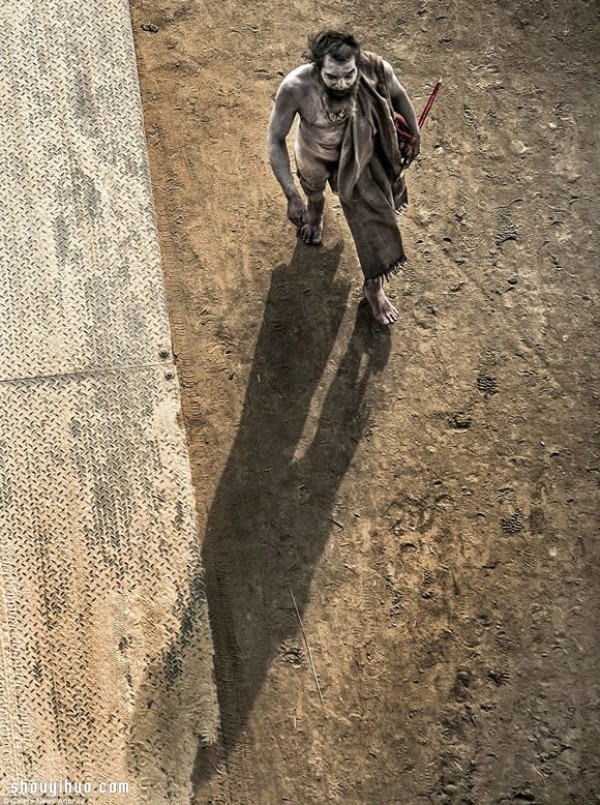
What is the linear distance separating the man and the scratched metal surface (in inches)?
43.3

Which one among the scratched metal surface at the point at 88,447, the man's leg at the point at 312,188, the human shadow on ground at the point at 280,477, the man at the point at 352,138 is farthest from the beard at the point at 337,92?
the scratched metal surface at the point at 88,447

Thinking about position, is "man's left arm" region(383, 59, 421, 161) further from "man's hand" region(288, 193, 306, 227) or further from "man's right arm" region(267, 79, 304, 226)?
"man's hand" region(288, 193, 306, 227)

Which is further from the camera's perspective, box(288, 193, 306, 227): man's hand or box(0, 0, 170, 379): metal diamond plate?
box(0, 0, 170, 379): metal diamond plate

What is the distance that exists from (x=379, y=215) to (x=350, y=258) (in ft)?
2.27

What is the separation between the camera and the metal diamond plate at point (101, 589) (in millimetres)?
4879

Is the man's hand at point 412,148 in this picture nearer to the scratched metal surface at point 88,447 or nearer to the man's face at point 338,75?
the man's face at point 338,75

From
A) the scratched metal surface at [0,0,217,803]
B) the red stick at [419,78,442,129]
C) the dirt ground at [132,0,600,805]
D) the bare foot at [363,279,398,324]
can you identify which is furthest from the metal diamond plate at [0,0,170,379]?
the red stick at [419,78,442,129]

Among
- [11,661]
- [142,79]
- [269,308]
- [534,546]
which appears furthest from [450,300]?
[11,661]

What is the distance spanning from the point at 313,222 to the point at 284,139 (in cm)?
75

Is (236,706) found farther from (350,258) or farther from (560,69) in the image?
(560,69)

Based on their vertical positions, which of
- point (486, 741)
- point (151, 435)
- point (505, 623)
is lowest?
point (486, 741)

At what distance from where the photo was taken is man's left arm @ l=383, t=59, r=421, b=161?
4680 millimetres

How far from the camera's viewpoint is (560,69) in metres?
5.91

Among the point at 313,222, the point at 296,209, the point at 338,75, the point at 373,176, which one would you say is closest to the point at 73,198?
the point at 313,222
